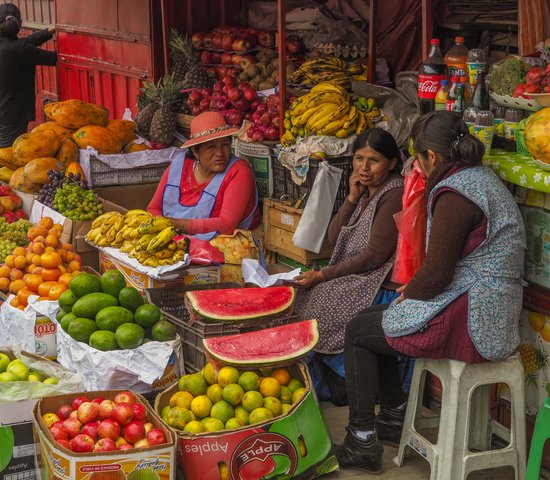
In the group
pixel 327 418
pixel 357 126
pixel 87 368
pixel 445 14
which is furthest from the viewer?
pixel 445 14

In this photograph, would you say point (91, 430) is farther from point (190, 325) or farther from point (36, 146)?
point (36, 146)

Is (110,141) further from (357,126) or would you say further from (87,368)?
(87,368)

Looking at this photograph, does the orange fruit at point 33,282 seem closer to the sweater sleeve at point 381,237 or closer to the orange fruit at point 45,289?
the orange fruit at point 45,289

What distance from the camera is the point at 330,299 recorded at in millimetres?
5016

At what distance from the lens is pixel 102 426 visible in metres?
3.73

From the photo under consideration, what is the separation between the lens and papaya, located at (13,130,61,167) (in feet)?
24.6

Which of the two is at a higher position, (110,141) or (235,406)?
(110,141)

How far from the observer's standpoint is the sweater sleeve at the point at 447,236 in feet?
11.9

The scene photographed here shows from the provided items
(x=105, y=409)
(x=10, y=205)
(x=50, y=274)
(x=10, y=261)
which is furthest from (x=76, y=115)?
(x=105, y=409)

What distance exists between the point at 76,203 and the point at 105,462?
3402 millimetres

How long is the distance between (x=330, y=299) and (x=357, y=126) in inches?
56.6

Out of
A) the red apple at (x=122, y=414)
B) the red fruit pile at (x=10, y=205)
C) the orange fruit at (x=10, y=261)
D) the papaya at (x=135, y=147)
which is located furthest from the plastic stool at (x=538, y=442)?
the red fruit pile at (x=10, y=205)

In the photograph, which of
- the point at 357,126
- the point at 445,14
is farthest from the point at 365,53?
the point at 357,126

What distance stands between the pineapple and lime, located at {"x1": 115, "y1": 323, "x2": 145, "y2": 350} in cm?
343
